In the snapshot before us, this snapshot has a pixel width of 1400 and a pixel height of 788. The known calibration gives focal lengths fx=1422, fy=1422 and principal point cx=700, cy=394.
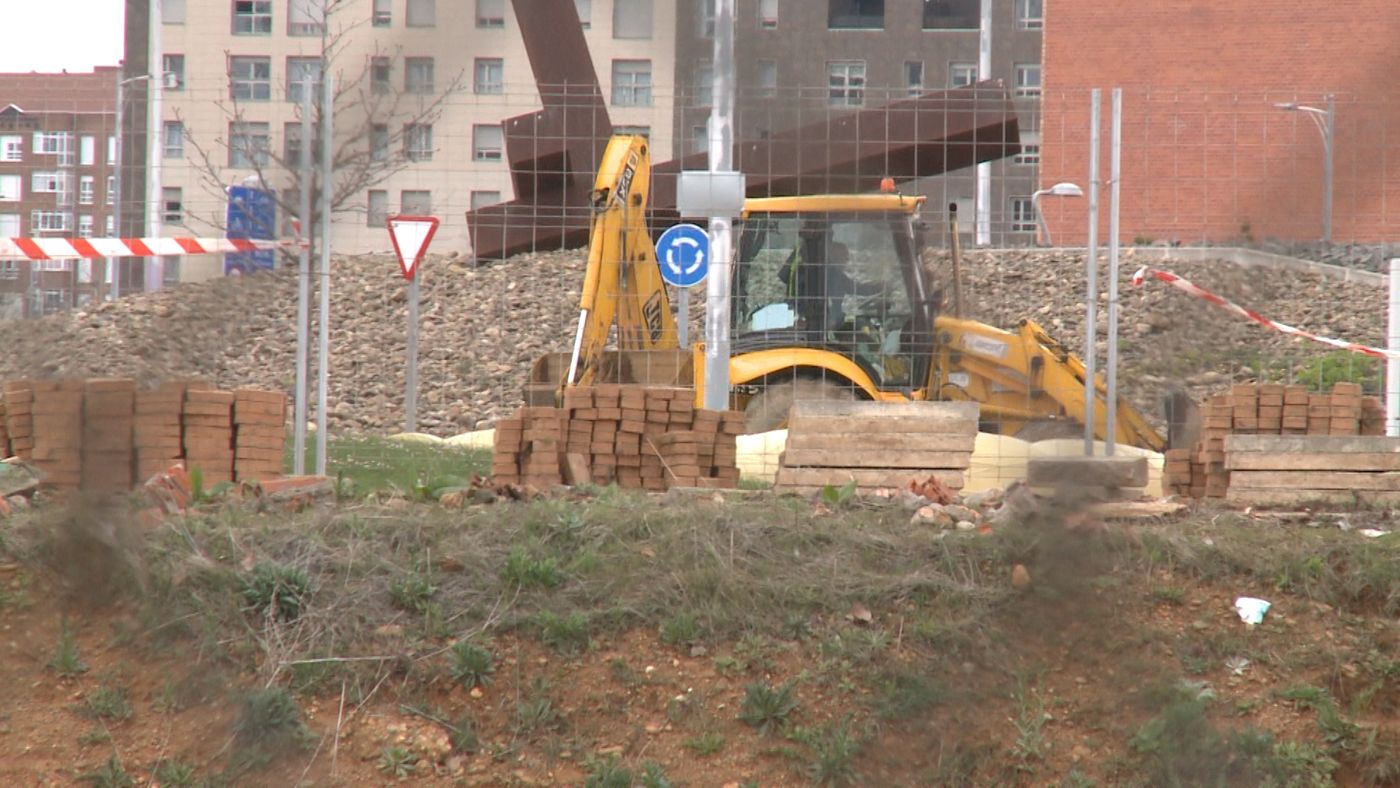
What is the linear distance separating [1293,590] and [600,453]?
3550 millimetres

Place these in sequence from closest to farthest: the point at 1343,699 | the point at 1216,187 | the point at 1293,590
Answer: the point at 1216,187, the point at 1343,699, the point at 1293,590

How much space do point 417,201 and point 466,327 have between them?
1535 centimetres

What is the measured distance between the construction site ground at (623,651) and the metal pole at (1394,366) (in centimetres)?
328

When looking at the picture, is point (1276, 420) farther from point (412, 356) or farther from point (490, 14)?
point (490, 14)

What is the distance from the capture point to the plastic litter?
5.22 meters

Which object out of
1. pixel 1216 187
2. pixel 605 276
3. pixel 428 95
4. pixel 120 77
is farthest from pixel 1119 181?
pixel 605 276

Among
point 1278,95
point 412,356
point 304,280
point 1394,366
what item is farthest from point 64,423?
point 412,356

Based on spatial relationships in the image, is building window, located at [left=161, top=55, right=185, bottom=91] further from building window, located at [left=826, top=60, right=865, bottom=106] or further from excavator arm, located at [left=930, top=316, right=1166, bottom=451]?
excavator arm, located at [left=930, top=316, right=1166, bottom=451]

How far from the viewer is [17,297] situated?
383 cm

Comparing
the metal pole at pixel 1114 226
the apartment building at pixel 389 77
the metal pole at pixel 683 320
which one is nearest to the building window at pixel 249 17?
the apartment building at pixel 389 77

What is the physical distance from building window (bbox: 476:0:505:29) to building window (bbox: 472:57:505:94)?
28 millimetres

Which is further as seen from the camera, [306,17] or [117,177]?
[117,177]

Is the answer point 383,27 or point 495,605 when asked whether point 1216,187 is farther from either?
point 495,605

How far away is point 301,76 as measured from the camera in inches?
57.4
